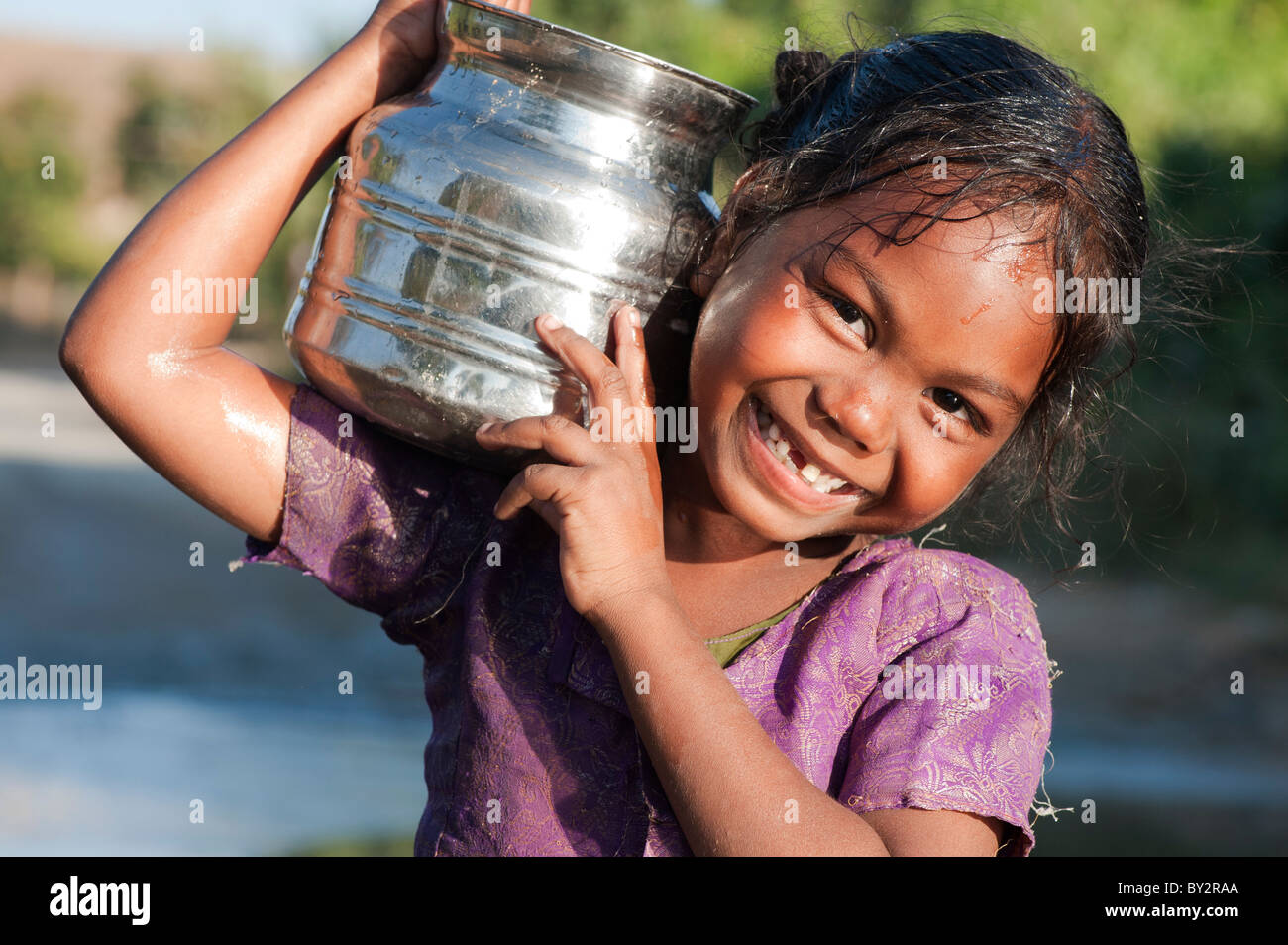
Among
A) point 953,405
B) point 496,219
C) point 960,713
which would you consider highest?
point 496,219

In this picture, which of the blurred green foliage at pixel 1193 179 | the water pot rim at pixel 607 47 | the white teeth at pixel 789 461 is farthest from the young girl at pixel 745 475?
the blurred green foliage at pixel 1193 179

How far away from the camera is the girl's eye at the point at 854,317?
5.50ft

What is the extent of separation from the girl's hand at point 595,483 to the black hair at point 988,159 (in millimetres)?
194

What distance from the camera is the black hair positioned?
1699 millimetres

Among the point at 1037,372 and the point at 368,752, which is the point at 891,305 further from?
the point at 368,752

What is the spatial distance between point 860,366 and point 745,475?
208 millimetres

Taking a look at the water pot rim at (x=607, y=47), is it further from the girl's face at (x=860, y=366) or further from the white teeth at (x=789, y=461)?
the white teeth at (x=789, y=461)

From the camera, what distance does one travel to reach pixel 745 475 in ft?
5.73

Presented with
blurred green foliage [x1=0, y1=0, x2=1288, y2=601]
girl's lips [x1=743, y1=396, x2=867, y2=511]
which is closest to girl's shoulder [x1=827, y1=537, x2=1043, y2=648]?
girl's lips [x1=743, y1=396, x2=867, y2=511]

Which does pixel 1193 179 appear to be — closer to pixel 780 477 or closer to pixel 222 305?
pixel 780 477

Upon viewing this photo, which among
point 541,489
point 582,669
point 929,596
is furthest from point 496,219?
point 929,596

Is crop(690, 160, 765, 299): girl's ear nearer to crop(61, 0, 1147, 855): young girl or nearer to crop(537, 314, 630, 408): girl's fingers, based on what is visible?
crop(61, 0, 1147, 855): young girl

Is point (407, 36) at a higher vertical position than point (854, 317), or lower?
higher

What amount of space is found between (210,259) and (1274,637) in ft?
28.8
